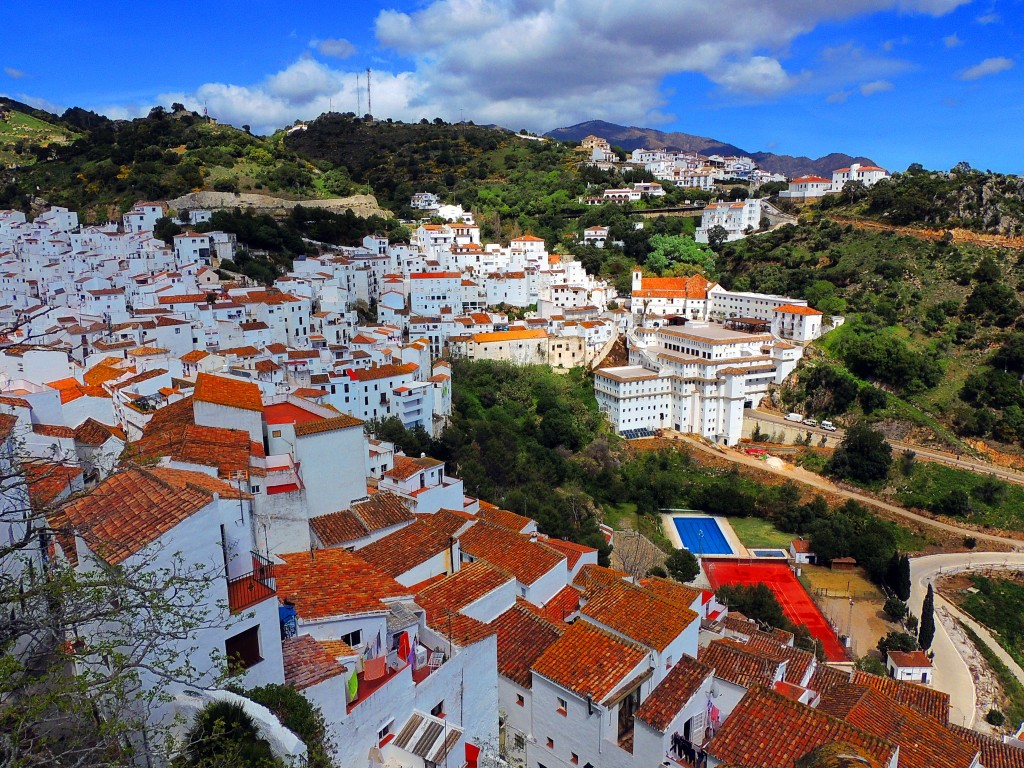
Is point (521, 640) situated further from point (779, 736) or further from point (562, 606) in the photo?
point (779, 736)

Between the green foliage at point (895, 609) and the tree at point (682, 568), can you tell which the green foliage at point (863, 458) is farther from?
the tree at point (682, 568)

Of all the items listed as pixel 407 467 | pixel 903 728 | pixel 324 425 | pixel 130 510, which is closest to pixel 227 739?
pixel 130 510

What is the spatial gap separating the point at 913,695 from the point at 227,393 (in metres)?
15.7

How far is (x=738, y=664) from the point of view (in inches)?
453

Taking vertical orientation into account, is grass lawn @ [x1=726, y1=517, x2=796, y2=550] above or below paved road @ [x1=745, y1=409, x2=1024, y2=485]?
below

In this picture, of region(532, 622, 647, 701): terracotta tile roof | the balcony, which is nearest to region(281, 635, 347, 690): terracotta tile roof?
the balcony

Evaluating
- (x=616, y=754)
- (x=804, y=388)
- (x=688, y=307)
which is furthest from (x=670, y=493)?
(x=616, y=754)

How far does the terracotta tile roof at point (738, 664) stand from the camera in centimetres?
1091

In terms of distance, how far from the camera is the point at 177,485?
24.8 feet

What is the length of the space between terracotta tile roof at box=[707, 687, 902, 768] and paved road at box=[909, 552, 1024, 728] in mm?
12003

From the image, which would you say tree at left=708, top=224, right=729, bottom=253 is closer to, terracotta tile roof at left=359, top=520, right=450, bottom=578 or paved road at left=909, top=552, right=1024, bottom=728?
paved road at left=909, top=552, right=1024, bottom=728

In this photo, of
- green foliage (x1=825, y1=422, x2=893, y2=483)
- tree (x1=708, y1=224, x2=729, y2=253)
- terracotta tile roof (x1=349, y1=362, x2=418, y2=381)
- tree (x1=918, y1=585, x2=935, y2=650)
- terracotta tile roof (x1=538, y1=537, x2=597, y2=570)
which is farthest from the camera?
tree (x1=708, y1=224, x2=729, y2=253)

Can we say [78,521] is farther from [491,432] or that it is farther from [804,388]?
[804,388]

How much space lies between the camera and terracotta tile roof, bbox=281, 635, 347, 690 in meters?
7.43
